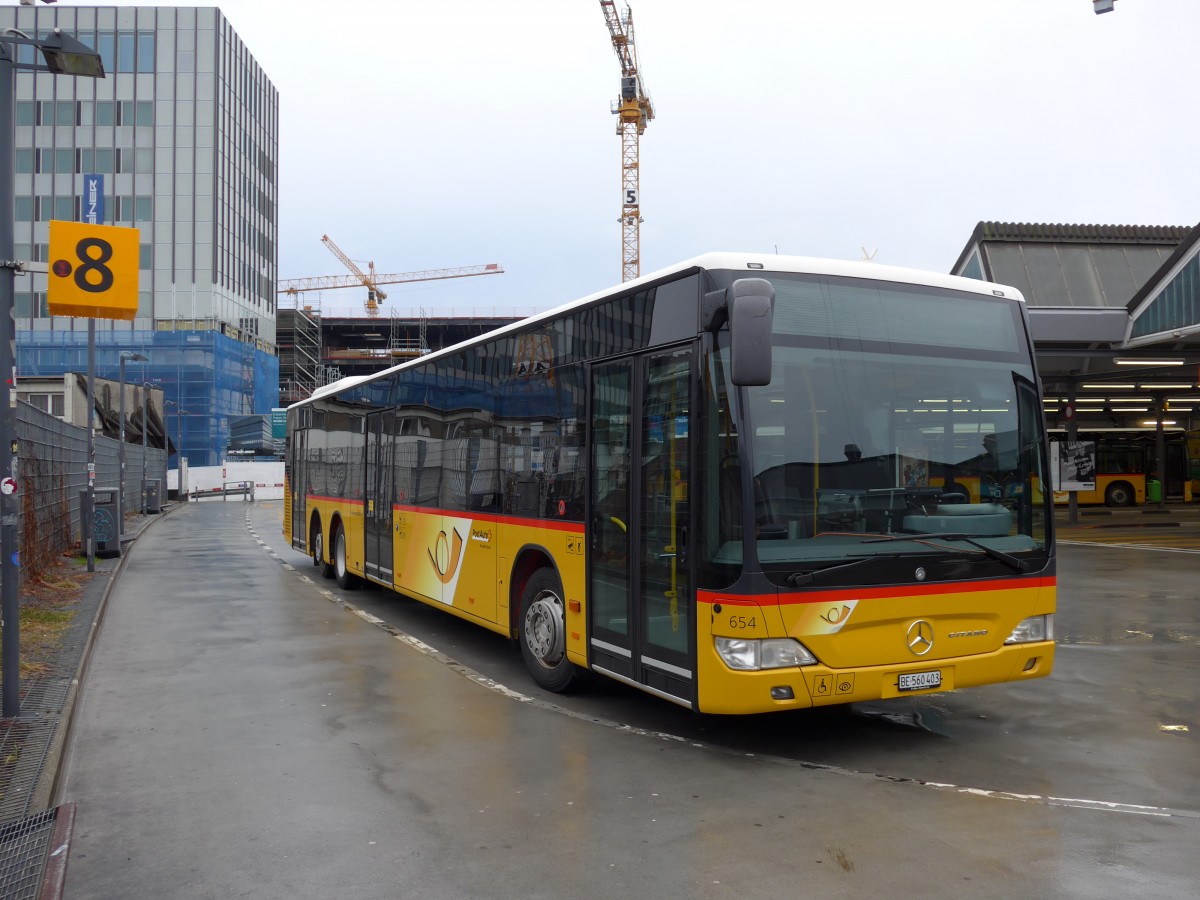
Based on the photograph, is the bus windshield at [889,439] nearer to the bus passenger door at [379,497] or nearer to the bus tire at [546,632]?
the bus tire at [546,632]

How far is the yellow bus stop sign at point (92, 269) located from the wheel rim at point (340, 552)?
7.96m

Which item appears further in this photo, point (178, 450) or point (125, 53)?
point (125, 53)

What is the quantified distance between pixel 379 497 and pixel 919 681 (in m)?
8.45

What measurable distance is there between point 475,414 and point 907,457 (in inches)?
188

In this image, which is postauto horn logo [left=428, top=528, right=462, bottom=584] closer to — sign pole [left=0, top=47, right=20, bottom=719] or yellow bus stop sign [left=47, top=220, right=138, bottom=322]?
yellow bus stop sign [left=47, top=220, right=138, bottom=322]

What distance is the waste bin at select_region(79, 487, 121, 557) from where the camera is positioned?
68.5 ft

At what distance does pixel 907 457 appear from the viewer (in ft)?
21.2

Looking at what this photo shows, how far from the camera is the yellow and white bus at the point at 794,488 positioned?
6125mm

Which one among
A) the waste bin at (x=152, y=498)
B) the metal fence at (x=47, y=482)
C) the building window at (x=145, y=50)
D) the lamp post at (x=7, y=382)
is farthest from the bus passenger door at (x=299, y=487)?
the building window at (x=145, y=50)

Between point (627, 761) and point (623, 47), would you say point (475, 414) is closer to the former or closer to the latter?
point (627, 761)

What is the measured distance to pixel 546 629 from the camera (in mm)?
8375

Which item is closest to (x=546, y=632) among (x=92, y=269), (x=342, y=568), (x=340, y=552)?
(x=92, y=269)

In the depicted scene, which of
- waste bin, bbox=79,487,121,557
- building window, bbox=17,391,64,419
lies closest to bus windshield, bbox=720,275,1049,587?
waste bin, bbox=79,487,121,557

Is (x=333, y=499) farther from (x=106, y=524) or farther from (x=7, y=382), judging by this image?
(x=7, y=382)
